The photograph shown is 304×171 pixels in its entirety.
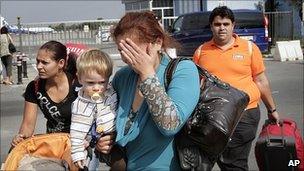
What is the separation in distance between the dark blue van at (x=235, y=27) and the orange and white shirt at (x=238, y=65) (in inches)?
620

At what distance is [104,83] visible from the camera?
272 cm

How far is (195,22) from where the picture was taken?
839 inches

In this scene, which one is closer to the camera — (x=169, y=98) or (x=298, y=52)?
(x=169, y=98)

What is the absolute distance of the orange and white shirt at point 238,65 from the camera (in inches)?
181

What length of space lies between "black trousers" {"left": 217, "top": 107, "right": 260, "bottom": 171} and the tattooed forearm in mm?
2313

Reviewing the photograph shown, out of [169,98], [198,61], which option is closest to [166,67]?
[169,98]

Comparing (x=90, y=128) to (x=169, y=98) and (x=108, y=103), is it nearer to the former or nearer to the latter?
(x=108, y=103)

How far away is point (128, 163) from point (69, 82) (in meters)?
→ 1.23

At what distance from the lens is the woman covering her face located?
2.30 meters

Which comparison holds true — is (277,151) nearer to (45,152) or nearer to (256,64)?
(256,64)

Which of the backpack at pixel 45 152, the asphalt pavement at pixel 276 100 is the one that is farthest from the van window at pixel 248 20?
the backpack at pixel 45 152

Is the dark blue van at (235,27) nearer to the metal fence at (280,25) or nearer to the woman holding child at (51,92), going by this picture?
the metal fence at (280,25)

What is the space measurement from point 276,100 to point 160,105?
9328 millimetres

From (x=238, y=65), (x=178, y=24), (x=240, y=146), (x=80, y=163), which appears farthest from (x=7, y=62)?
(x=80, y=163)
